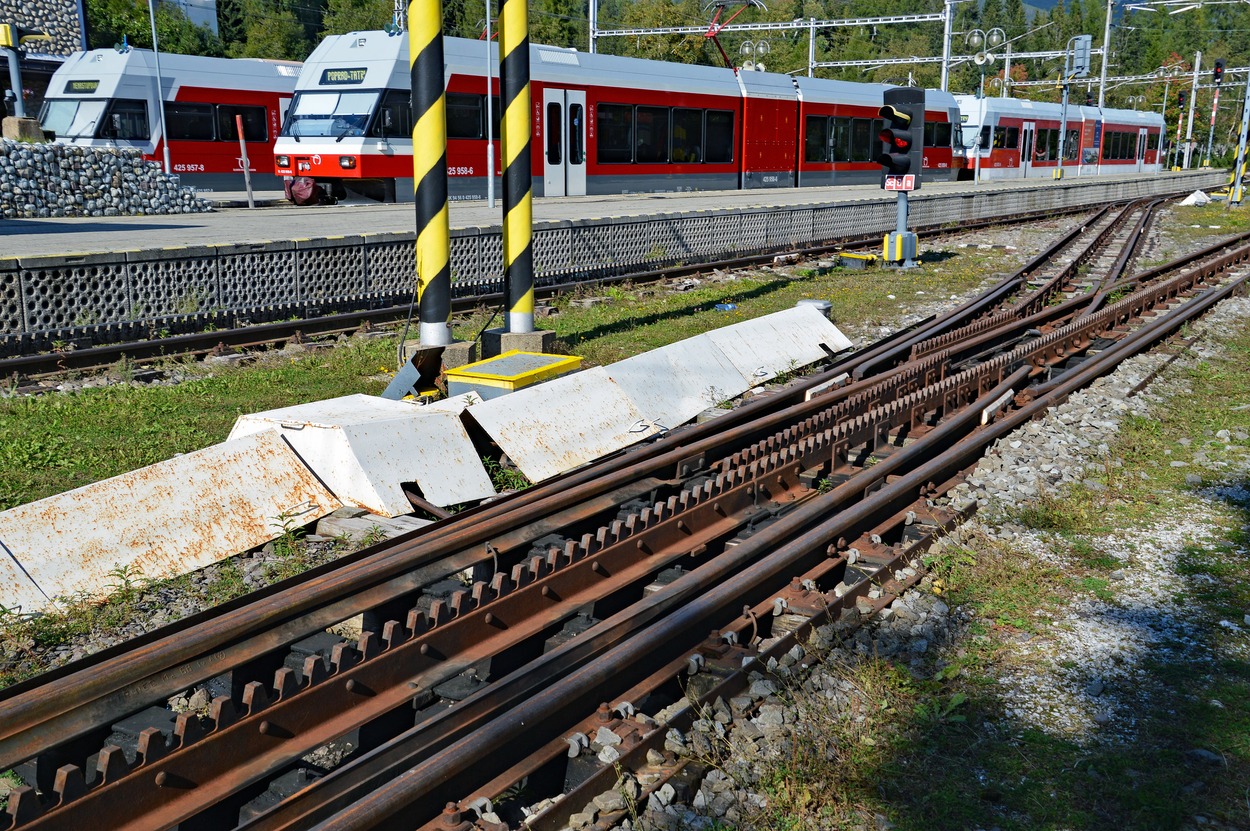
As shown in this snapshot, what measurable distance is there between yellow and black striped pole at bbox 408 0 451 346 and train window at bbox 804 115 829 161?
25989 mm

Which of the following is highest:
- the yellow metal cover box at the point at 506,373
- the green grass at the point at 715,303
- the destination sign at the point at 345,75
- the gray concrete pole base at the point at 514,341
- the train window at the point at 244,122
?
the destination sign at the point at 345,75

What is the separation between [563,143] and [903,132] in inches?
415

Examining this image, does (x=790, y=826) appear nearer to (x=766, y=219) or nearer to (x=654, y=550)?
(x=654, y=550)

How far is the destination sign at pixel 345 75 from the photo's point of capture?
72.9 ft

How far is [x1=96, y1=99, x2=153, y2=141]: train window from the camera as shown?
83.6ft

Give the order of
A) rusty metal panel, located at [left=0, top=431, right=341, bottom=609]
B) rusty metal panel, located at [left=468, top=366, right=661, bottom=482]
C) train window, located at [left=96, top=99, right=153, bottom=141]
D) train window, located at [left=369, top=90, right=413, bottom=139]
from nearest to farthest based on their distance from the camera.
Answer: rusty metal panel, located at [left=0, top=431, right=341, bottom=609]
rusty metal panel, located at [left=468, top=366, right=661, bottom=482]
train window, located at [left=369, top=90, right=413, bottom=139]
train window, located at [left=96, top=99, right=153, bottom=141]

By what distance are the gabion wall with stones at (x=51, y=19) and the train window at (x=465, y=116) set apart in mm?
18597

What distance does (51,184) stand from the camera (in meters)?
21.3

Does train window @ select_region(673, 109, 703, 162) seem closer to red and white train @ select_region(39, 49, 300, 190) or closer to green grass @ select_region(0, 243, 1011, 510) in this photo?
red and white train @ select_region(39, 49, 300, 190)

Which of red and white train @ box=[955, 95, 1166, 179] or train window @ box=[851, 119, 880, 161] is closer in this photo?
train window @ box=[851, 119, 880, 161]

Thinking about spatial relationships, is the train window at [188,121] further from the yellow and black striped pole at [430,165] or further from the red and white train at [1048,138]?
the red and white train at [1048,138]

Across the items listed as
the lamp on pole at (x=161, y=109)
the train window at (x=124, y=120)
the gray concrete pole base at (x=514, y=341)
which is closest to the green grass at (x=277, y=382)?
the gray concrete pole base at (x=514, y=341)

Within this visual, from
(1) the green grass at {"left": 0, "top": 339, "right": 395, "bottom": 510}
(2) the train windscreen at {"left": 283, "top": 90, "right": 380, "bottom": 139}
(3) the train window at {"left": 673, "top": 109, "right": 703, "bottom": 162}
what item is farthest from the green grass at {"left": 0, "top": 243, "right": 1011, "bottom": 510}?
(3) the train window at {"left": 673, "top": 109, "right": 703, "bottom": 162}

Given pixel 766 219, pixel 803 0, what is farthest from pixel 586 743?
pixel 803 0
